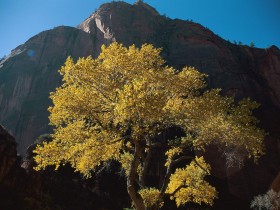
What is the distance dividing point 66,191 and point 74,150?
1062 inches

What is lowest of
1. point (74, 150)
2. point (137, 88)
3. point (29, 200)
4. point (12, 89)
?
point (29, 200)

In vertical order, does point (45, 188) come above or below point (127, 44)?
below

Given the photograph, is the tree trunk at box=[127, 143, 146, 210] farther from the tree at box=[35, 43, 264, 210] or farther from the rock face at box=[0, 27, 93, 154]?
the rock face at box=[0, 27, 93, 154]

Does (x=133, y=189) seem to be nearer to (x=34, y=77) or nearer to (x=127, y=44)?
(x=127, y=44)

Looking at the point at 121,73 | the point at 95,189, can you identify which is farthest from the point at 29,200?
the point at 121,73

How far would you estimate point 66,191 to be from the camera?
39.2 m

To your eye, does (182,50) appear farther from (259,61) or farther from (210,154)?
(210,154)

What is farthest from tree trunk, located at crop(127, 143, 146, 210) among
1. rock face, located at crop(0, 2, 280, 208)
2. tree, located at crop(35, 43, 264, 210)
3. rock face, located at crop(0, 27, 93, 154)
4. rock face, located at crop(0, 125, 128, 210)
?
rock face, located at crop(0, 27, 93, 154)

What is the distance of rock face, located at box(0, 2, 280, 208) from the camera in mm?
65125

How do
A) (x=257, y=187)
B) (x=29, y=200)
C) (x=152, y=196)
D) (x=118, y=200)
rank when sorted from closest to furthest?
(x=152, y=196) → (x=29, y=200) → (x=118, y=200) → (x=257, y=187)

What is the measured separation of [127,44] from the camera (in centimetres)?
7544

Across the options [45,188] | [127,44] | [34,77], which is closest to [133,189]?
[45,188]

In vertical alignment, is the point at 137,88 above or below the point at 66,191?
above

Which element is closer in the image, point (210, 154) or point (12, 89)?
point (210, 154)
